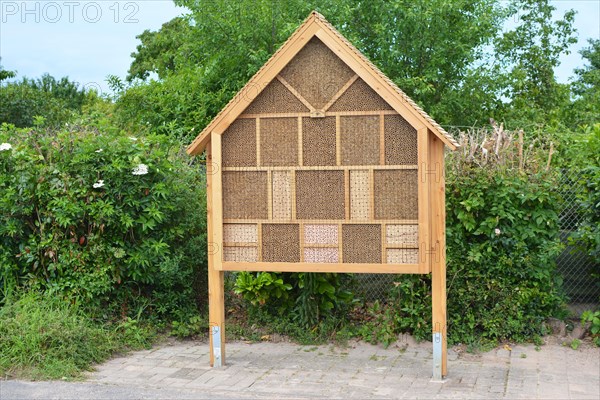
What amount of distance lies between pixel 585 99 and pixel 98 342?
1853 centimetres

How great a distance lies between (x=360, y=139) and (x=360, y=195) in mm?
519

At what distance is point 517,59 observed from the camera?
63.9ft

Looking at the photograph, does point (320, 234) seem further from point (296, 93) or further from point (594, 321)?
point (594, 321)

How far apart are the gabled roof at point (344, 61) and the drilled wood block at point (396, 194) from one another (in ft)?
1.58

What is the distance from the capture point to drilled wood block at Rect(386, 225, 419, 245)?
21.8 ft

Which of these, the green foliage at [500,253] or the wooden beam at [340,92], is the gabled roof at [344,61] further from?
the green foliage at [500,253]

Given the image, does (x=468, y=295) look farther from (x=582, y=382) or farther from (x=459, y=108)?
(x=459, y=108)

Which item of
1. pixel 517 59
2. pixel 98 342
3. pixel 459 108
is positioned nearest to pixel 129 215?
pixel 98 342

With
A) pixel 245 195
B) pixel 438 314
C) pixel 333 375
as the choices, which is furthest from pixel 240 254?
pixel 438 314

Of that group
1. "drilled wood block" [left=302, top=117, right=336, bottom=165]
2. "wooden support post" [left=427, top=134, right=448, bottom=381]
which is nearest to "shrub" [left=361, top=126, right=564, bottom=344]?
"wooden support post" [left=427, top=134, right=448, bottom=381]

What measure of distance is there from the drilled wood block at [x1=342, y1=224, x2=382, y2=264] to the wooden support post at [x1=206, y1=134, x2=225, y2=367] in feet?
4.08

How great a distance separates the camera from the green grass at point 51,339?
7.13 meters

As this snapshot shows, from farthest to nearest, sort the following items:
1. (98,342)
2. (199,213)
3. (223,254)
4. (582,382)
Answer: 1. (199,213)
2. (98,342)
3. (223,254)
4. (582,382)

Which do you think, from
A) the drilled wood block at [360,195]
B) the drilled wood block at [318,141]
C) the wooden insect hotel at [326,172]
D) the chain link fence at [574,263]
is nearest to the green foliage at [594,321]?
the chain link fence at [574,263]
